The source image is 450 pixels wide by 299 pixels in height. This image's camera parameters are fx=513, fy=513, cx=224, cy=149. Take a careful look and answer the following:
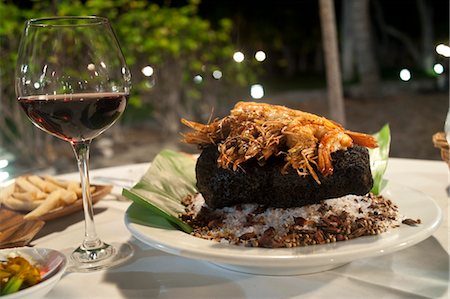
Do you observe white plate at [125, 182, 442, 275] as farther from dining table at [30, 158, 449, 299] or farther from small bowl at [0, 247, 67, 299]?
small bowl at [0, 247, 67, 299]

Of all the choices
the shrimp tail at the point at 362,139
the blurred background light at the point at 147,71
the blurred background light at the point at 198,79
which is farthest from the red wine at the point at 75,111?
the blurred background light at the point at 198,79

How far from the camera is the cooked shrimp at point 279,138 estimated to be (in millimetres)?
950

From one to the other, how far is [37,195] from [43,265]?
457mm

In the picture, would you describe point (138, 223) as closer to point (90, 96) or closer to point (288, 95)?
point (90, 96)

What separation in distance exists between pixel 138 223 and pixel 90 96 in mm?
267

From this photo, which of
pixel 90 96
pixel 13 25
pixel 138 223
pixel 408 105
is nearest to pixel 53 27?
pixel 90 96

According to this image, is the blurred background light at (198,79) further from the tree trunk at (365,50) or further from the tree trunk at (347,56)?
the tree trunk at (347,56)

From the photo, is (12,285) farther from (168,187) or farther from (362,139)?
(362,139)

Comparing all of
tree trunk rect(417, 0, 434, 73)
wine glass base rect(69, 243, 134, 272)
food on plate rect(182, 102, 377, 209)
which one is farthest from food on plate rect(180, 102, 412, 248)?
tree trunk rect(417, 0, 434, 73)

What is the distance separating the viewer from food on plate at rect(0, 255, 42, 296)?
0.75 m

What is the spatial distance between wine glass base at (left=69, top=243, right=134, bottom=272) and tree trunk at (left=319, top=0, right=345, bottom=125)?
3579mm

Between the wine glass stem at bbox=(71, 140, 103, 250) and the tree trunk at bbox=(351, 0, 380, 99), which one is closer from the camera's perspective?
the wine glass stem at bbox=(71, 140, 103, 250)

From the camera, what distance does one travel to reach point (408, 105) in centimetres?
741

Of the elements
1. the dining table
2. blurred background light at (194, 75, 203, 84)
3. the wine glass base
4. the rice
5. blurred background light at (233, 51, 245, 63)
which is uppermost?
the rice
